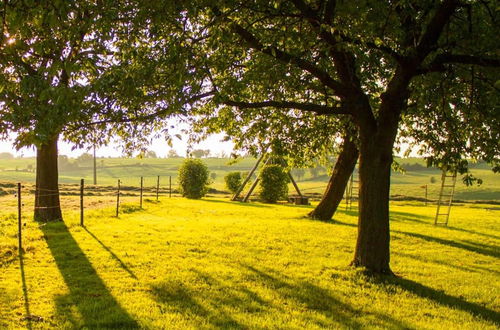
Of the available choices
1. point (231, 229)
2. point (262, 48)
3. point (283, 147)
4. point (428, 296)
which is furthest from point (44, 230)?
point (428, 296)

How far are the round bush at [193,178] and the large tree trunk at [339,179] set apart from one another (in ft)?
61.3

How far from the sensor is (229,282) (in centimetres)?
882

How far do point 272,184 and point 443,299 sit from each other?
28728 millimetres

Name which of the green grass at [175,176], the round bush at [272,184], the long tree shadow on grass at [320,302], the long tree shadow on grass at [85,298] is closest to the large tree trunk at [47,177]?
the long tree shadow on grass at [85,298]

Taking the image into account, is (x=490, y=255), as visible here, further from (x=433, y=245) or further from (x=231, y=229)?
(x=231, y=229)

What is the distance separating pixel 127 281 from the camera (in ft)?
28.4

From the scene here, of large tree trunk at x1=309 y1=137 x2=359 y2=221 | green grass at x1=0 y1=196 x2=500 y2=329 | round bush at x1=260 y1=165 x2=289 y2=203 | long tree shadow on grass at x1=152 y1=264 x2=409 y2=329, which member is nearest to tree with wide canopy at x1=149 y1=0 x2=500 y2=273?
green grass at x1=0 y1=196 x2=500 y2=329

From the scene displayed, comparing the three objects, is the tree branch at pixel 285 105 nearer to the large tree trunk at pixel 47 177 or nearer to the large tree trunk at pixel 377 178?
the large tree trunk at pixel 377 178

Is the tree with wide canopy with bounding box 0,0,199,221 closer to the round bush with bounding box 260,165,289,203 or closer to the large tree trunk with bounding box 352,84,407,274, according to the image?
the large tree trunk with bounding box 352,84,407,274

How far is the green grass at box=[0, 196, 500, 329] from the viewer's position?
6699 mm

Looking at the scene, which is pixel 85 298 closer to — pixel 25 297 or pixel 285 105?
pixel 25 297

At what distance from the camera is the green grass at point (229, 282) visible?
670cm

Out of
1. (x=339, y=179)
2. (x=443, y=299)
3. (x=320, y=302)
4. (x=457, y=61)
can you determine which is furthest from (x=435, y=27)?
(x=339, y=179)

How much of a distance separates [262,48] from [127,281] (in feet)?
19.7
